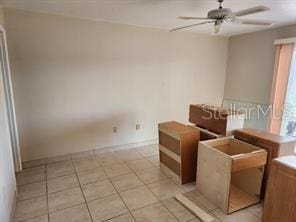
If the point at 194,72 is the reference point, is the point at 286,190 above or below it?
below

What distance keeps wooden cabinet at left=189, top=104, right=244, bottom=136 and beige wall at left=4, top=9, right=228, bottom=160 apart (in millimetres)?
1331

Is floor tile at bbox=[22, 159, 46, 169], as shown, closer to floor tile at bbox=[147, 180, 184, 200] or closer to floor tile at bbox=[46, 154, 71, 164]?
floor tile at bbox=[46, 154, 71, 164]

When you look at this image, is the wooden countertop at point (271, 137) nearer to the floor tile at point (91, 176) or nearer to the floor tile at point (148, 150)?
the floor tile at point (148, 150)

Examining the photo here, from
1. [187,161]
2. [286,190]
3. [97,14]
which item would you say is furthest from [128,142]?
[286,190]

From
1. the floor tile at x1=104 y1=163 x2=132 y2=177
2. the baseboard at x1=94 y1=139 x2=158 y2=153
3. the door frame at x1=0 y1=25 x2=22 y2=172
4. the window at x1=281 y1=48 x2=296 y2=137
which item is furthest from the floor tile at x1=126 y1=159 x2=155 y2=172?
the window at x1=281 y1=48 x2=296 y2=137

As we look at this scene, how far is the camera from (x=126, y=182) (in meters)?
2.72

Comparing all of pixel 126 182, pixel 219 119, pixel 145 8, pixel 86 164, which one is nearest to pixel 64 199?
pixel 126 182

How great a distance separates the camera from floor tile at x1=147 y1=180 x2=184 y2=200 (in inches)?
95.6

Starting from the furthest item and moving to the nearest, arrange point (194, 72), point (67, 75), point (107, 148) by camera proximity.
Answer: point (194, 72)
point (107, 148)
point (67, 75)

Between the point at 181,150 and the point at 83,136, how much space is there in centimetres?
183

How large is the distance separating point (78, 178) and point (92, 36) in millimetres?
2257

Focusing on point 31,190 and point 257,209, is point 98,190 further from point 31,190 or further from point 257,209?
point 257,209

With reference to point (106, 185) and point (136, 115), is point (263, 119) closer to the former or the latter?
point (136, 115)

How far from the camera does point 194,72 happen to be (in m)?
4.44
